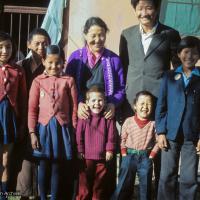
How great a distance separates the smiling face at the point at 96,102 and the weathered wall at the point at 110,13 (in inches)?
95.6

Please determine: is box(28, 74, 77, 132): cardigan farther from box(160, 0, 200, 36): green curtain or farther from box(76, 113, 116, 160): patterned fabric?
box(160, 0, 200, 36): green curtain

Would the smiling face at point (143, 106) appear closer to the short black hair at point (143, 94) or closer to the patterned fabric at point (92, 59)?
the short black hair at point (143, 94)

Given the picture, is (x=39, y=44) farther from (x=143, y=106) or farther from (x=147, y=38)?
A: (x=143, y=106)

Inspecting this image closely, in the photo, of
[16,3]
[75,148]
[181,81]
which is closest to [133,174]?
[75,148]

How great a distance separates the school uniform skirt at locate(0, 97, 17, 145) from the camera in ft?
14.9

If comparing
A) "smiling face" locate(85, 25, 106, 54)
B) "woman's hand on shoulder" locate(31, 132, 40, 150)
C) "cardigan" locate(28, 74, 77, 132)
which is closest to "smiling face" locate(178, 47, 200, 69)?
"smiling face" locate(85, 25, 106, 54)

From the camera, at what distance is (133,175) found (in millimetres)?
4652

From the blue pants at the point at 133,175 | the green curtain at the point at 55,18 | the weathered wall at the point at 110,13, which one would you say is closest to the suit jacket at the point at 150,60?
the blue pants at the point at 133,175

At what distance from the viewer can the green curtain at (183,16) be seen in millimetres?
6707

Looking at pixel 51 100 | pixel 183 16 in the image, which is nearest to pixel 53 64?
pixel 51 100

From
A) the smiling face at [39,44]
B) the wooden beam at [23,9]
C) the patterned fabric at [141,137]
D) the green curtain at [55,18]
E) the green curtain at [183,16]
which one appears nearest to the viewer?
the patterned fabric at [141,137]

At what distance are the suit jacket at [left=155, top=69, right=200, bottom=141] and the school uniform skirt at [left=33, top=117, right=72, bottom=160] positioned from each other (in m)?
0.83

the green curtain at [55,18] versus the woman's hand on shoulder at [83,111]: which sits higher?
the green curtain at [55,18]

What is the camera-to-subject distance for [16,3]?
766 cm
